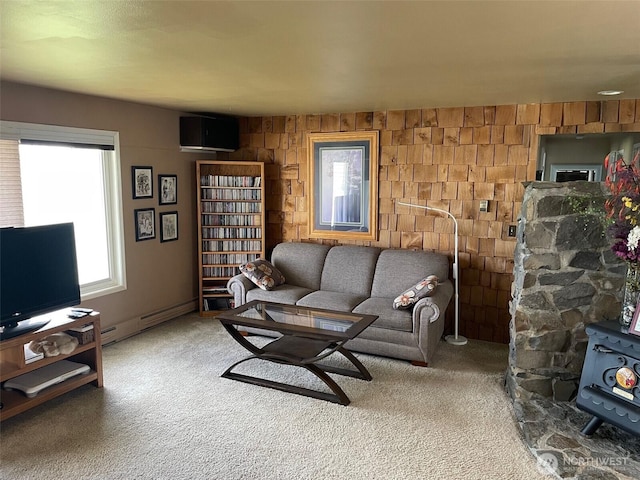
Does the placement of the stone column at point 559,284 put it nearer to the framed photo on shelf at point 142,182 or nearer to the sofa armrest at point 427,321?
the sofa armrest at point 427,321

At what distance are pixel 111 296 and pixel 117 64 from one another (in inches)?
97.5

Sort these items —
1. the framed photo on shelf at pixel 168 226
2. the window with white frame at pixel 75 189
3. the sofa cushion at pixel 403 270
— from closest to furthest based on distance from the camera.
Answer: the window with white frame at pixel 75 189, the sofa cushion at pixel 403 270, the framed photo on shelf at pixel 168 226

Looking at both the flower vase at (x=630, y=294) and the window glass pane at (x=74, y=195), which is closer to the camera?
the flower vase at (x=630, y=294)

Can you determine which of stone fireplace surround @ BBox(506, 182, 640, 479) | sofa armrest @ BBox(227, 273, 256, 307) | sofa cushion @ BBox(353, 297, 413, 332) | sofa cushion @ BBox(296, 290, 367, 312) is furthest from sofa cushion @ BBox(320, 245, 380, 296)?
stone fireplace surround @ BBox(506, 182, 640, 479)

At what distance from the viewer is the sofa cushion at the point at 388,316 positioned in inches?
159

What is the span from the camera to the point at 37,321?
3.32m

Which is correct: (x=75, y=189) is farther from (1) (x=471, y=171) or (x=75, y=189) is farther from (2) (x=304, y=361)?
(1) (x=471, y=171)

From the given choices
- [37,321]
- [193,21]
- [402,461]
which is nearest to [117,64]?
[193,21]

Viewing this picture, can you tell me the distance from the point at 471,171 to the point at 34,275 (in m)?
3.97

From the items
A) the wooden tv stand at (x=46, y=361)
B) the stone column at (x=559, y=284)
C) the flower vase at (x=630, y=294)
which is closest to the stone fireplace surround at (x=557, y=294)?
the stone column at (x=559, y=284)

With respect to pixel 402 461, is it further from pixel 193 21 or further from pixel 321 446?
pixel 193 21

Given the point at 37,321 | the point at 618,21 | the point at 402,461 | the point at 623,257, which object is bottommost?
the point at 402,461
